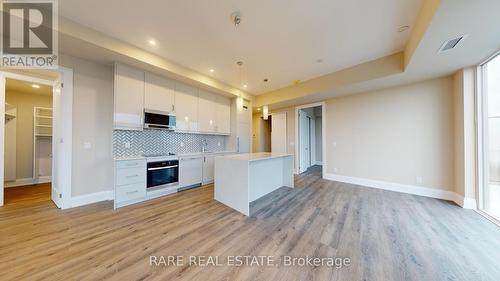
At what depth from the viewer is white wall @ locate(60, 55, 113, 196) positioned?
9.62ft

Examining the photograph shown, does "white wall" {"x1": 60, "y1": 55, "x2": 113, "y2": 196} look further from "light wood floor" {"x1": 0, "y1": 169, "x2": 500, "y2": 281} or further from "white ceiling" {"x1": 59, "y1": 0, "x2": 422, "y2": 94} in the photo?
"white ceiling" {"x1": 59, "y1": 0, "x2": 422, "y2": 94}

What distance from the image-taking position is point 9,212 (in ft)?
8.52

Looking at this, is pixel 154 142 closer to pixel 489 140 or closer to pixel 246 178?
pixel 246 178

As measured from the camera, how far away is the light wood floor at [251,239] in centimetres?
149

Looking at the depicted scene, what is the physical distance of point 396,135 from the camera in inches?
154

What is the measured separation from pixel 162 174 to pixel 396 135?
18.0 feet

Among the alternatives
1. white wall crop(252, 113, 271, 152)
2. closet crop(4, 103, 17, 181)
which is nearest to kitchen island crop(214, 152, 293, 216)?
white wall crop(252, 113, 271, 152)

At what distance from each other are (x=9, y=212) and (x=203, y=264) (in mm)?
3542

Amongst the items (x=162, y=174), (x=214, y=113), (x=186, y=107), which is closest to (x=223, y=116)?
(x=214, y=113)

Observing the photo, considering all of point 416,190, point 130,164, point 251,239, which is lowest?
point 251,239

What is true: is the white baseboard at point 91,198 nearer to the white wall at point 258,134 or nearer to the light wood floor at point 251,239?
the light wood floor at point 251,239

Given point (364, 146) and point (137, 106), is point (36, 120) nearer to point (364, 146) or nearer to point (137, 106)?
point (137, 106)

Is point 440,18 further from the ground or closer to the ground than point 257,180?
further from the ground

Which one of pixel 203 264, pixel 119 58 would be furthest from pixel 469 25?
pixel 119 58
